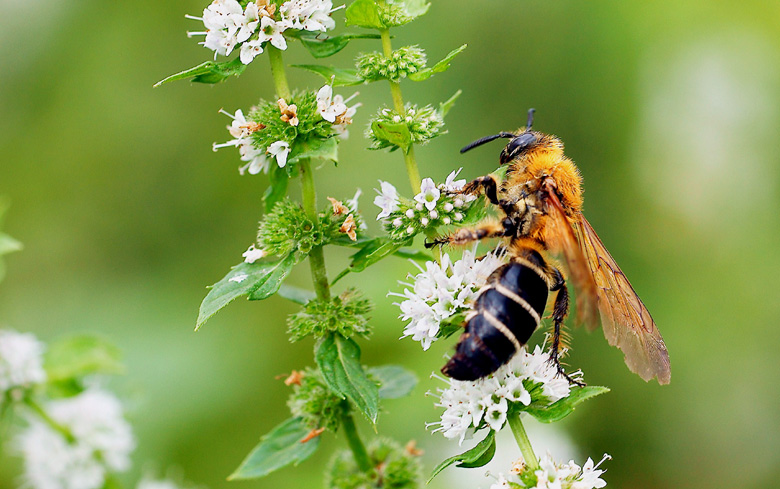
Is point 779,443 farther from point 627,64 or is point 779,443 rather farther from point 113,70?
point 113,70

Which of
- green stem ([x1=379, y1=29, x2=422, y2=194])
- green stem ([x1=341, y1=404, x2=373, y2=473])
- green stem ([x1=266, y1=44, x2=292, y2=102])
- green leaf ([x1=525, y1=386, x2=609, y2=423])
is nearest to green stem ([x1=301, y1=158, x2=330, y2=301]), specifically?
green stem ([x1=266, y1=44, x2=292, y2=102])

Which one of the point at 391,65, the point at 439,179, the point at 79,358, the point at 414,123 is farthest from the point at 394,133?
the point at 439,179

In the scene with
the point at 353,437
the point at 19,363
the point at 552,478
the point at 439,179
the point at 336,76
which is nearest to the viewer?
the point at 552,478

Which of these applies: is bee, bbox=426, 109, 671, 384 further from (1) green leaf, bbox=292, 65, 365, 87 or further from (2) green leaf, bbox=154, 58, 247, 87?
(2) green leaf, bbox=154, 58, 247, 87

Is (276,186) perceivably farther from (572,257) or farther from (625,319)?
(625,319)

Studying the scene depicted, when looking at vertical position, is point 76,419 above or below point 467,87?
below

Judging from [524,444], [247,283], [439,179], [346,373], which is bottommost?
[524,444]

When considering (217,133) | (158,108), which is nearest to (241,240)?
(217,133)
